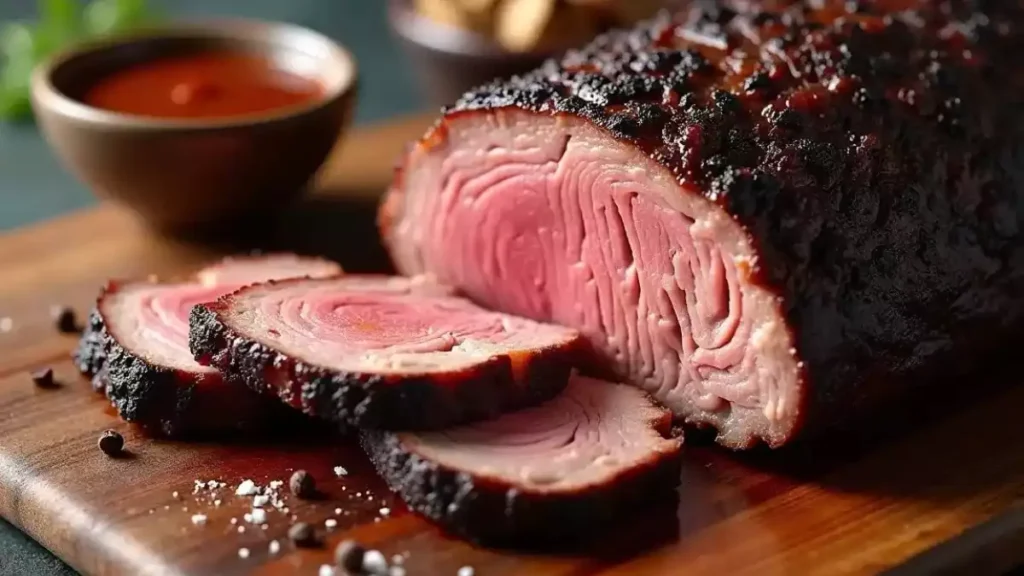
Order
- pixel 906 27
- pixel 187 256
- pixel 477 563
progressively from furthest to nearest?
pixel 187 256, pixel 906 27, pixel 477 563

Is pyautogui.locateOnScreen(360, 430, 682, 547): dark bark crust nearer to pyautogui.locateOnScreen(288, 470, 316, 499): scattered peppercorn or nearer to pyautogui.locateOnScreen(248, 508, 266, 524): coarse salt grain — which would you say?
pyautogui.locateOnScreen(288, 470, 316, 499): scattered peppercorn

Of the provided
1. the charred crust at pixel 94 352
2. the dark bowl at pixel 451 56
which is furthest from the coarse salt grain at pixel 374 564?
the dark bowl at pixel 451 56

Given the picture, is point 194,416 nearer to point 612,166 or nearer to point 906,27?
point 612,166

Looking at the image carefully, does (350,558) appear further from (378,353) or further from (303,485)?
(378,353)

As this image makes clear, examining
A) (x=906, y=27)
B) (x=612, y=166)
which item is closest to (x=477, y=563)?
(x=612, y=166)

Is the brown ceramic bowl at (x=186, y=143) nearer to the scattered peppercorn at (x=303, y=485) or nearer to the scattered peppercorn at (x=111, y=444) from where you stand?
the scattered peppercorn at (x=111, y=444)
